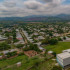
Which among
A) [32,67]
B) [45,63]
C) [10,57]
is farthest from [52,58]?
[10,57]

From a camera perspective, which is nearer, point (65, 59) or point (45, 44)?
point (65, 59)

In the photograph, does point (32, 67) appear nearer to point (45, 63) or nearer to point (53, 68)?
point (45, 63)

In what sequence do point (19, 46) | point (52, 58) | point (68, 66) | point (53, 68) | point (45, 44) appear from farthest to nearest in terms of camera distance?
point (45, 44) → point (19, 46) → point (52, 58) → point (68, 66) → point (53, 68)

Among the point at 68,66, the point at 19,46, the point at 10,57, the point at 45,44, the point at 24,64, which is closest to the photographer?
the point at 68,66

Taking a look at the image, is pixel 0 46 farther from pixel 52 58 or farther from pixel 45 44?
pixel 52 58

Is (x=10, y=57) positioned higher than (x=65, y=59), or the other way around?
(x=65, y=59)

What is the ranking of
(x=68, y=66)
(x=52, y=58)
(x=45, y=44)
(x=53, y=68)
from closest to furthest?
(x=53, y=68) < (x=68, y=66) < (x=52, y=58) < (x=45, y=44)

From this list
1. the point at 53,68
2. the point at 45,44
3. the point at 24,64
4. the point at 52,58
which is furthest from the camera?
the point at 45,44

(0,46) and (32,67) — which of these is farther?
(0,46)

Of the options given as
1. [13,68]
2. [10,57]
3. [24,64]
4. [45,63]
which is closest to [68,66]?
[45,63]
